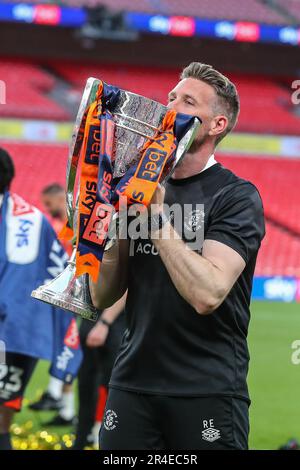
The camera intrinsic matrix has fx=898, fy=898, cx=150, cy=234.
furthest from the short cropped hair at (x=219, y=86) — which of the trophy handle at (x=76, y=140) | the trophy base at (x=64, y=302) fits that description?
the trophy base at (x=64, y=302)

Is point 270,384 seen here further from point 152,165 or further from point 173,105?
point 152,165

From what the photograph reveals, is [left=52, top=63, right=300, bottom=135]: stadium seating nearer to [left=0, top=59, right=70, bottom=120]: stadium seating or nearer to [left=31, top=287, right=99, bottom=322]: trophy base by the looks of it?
[left=0, top=59, right=70, bottom=120]: stadium seating

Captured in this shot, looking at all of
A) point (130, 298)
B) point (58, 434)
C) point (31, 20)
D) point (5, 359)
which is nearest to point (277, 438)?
point (58, 434)

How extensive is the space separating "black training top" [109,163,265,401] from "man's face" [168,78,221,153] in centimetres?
18

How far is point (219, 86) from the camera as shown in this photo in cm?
293

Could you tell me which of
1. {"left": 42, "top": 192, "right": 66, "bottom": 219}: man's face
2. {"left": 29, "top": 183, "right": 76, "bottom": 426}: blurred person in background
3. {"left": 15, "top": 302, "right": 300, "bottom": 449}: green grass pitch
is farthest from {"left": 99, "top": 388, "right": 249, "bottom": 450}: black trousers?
{"left": 42, "top": 192, "right": 66, "bottom": 219}: man's face

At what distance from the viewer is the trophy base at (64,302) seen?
277 cm

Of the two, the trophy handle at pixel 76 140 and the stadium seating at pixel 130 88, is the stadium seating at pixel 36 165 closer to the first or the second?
the stadium seating at pixel 130 88

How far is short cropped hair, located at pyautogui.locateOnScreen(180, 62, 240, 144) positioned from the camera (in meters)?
2.93

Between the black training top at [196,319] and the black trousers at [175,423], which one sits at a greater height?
the black training top at [196,319]

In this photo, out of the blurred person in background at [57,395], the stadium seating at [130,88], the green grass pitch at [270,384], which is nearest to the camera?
the green grass pitch at [270,384]

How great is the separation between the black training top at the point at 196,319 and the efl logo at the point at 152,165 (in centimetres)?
31

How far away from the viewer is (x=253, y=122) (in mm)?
22484
